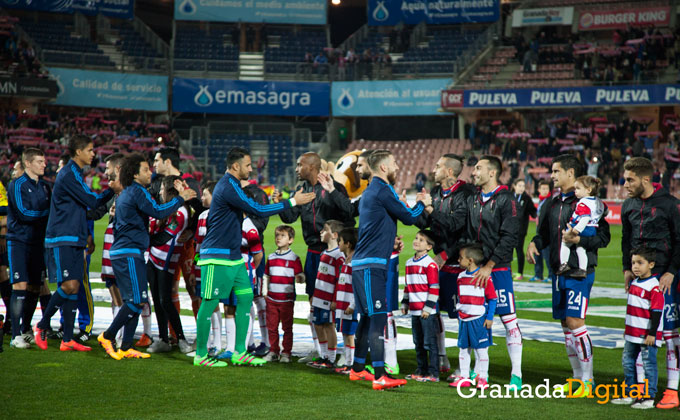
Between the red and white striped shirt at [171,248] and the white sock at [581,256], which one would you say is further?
the red and white striped shirt at [171,248]

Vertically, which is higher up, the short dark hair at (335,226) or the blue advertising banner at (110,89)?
the blue advertising banner at (110,89)

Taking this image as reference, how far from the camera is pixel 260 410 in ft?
20.5

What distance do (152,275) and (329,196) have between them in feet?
Result: 7.44

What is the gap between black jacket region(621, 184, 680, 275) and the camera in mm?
6789

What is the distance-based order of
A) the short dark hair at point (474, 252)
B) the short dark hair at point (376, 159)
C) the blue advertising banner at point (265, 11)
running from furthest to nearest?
the blue advertising banner at point (265, 11) < the short dark hair at point (376, 159) < the short dark hair at point (474, 252)

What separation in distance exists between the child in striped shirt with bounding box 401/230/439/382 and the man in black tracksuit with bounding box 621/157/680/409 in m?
1.81

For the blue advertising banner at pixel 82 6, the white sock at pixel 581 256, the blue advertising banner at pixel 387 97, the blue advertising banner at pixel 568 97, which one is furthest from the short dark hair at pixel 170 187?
the blue advertising banner at pixel 82 6

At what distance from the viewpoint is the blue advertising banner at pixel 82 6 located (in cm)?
4122

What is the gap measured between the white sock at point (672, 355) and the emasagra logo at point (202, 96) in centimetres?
3806

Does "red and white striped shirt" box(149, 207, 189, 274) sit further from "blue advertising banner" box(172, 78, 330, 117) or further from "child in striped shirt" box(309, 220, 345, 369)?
"blue advertising banner" box(172, 78, 330, 117)

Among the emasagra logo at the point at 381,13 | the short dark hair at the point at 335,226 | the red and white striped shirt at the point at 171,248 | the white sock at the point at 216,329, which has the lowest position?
the white sock at the point at 216,329

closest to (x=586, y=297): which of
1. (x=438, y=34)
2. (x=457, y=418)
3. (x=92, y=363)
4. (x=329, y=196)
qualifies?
(x=457, y=418)

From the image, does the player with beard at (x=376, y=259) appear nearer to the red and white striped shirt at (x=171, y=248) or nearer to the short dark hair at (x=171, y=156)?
the red and white striped shirt at (x=171, y=248)

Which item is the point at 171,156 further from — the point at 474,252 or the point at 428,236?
the point at 474,252
